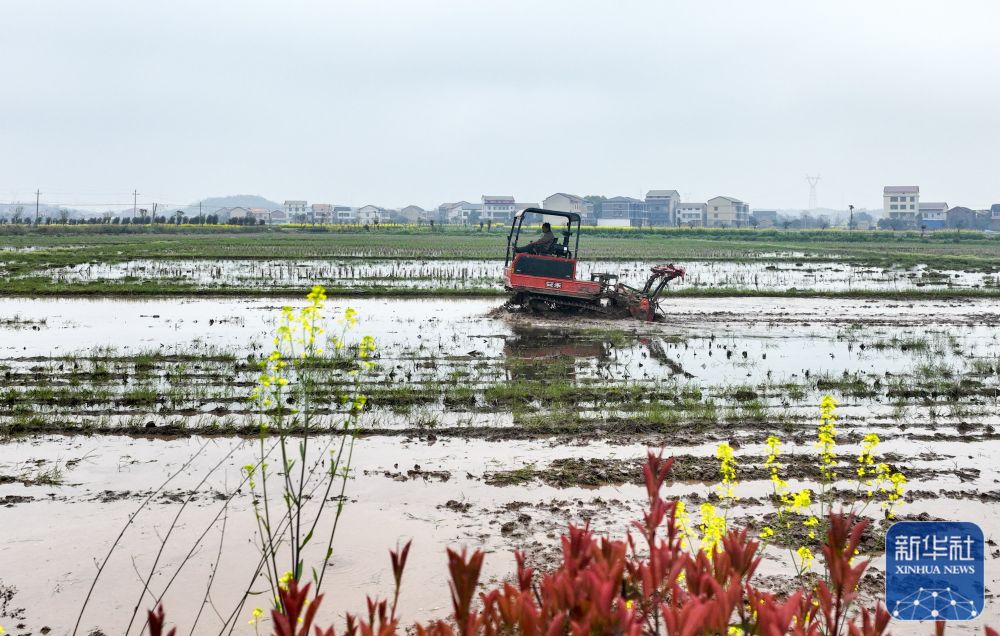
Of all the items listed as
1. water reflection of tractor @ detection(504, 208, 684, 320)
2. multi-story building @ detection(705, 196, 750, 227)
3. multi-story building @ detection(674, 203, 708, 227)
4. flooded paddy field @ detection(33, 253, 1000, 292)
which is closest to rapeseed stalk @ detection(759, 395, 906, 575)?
water reflection of tractor @ detection(504, 208, 684, 320)

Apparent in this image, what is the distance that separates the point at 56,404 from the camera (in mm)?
10859

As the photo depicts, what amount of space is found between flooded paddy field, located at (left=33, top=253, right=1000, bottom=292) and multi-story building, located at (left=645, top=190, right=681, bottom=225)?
11440cm

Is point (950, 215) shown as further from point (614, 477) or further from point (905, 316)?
point (614, 477)

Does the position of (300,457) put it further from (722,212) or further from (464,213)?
(464,213)

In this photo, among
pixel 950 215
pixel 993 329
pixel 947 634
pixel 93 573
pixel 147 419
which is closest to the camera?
pixel 947 634

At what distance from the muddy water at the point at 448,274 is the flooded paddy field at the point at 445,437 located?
11180 mm

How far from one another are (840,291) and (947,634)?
23.9 meters

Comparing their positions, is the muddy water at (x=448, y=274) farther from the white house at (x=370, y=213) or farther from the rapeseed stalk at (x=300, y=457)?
the white house at (x=370, y=213)

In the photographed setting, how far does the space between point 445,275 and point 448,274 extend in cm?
17

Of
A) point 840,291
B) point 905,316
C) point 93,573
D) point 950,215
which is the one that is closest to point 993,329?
point 905,316

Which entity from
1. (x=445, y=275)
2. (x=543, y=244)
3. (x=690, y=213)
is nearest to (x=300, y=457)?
(x=543, y=244)

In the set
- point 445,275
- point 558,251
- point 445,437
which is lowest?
point 445,437

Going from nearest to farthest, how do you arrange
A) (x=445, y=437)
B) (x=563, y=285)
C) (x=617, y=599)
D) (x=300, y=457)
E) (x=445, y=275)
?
1. (x=617, y=599)
2. (x=300, y=457)
3. (x=445, y=437)
4. (x=563, y=285)
5. (x=445, y=275)

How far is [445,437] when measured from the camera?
9.50 metres
